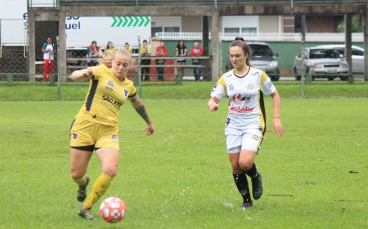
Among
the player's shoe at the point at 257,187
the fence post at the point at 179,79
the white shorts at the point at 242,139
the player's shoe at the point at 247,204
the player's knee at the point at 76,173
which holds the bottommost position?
the player's shoe at the point at 247,204

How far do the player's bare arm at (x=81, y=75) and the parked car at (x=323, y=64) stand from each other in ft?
73.8

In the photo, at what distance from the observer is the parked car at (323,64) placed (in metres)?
30.0

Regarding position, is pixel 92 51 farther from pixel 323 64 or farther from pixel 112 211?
pixel 112 211

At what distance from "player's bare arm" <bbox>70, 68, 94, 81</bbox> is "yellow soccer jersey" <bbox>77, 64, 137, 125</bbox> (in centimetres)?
13

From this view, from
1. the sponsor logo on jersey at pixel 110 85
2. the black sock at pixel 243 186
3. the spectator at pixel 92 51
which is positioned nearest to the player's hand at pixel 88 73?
the sponsor logo on jersey at pixel 110 85

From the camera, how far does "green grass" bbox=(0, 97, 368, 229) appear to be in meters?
7.20

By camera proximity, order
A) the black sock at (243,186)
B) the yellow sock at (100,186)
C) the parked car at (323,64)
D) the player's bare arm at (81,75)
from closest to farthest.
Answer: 1. the player's bare arm at (81,75)
2. the yellow sock at (100,186)
3. the black sock at (243,186)
4. the parked car at (323,64)

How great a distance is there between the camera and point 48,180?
9508mm

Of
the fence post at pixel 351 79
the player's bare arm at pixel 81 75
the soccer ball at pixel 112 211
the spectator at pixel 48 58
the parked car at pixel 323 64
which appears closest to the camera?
the soccer ball at pixel 112 211

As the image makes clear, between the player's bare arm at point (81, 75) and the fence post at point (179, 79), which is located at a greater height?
the player's bare arm at point (81, 75)

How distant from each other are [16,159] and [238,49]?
5.24 meters

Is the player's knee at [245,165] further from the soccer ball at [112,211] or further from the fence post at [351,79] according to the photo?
the fence post at [351,79]

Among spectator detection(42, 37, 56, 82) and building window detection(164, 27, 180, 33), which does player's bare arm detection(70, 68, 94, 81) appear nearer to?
spectator detection(42, 37, 56, 82)

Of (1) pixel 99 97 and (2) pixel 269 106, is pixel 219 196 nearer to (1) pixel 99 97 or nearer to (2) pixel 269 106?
(1) pixel 99 97
